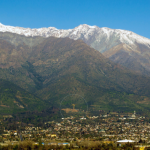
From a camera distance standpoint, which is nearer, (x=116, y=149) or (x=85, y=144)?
(x=116, y=149)

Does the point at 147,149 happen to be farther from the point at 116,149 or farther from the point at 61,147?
the point at 61,147

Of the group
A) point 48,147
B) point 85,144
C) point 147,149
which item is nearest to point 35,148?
point 48,147

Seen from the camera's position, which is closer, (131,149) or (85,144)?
(131,149)

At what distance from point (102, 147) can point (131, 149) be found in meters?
10.8

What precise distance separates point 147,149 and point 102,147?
15.5 metres

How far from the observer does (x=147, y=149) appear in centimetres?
13238

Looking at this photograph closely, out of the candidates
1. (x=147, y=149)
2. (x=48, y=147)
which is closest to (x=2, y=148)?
(x=48, y=147)

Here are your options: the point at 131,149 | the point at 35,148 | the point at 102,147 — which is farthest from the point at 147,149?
the point at 35,148

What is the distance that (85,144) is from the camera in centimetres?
14325

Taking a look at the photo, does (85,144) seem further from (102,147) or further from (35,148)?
(35,148)

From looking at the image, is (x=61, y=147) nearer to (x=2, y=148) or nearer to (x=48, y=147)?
(x=48, y=147)

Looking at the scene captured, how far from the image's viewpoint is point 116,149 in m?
134

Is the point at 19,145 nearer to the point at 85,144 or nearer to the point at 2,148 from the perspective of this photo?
the point at 2,148

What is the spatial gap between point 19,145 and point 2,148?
593 cm
